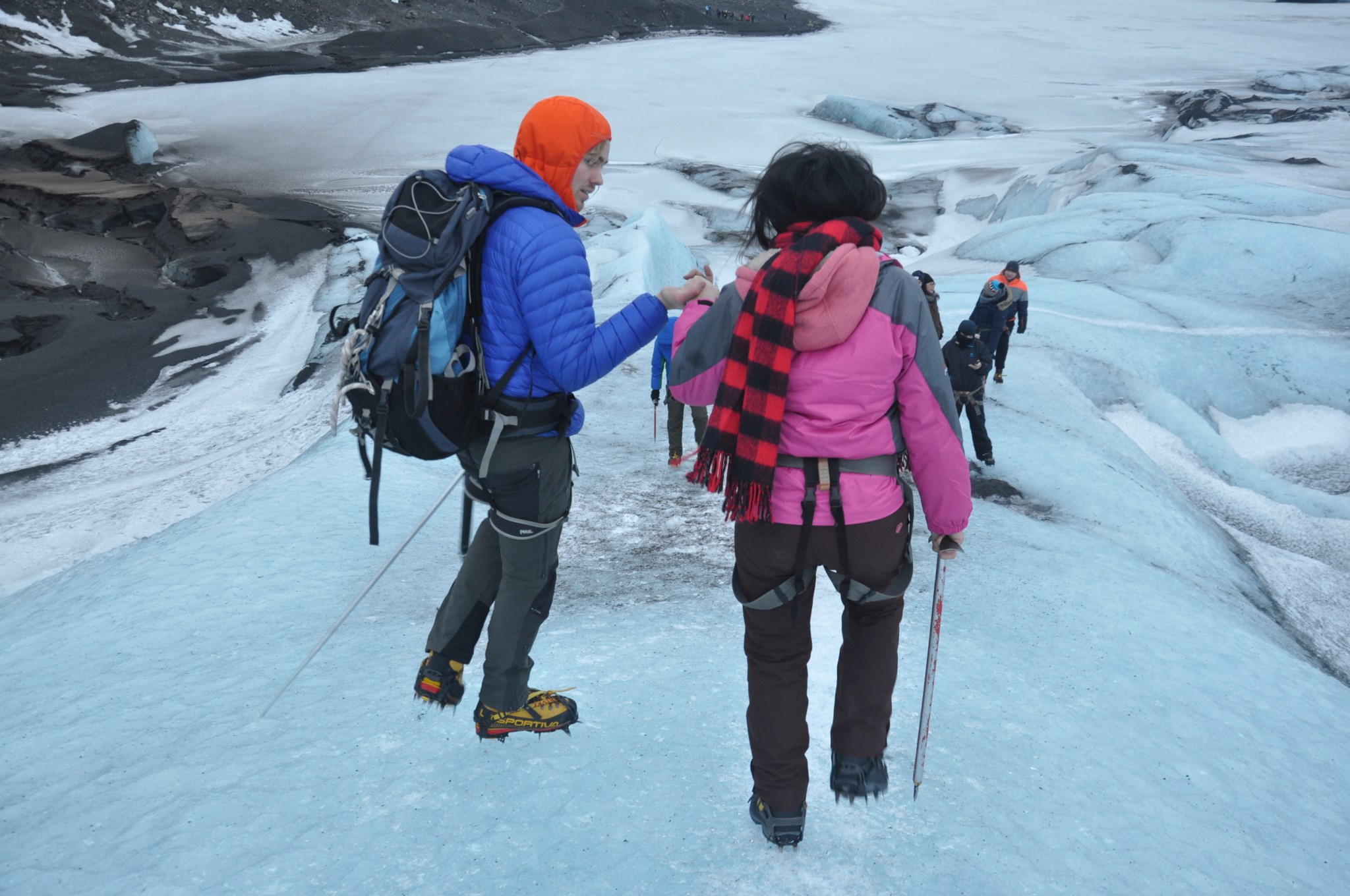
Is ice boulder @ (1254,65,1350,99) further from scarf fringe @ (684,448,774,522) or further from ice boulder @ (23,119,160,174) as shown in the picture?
scarf fringe @ (684,448,774,522)

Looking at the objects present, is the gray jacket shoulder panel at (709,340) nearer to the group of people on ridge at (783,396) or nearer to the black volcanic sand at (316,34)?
the group of people on ridge at (783,396)

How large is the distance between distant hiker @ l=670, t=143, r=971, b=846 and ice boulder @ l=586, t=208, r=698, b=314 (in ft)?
22.0

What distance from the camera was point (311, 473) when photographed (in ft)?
14.6

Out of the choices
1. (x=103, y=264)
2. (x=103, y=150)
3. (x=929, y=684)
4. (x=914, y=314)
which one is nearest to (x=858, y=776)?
(x=929, y=684)

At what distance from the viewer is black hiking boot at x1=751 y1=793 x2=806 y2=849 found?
1.78 m

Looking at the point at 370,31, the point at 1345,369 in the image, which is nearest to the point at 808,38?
the point at 370,31

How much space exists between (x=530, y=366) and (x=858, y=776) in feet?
3.85

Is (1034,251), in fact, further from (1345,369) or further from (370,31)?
(370,31)

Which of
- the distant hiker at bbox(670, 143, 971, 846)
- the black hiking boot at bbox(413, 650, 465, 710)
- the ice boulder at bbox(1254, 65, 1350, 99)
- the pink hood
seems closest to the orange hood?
the distant hiker at bbox(670, 143, 971, 846)

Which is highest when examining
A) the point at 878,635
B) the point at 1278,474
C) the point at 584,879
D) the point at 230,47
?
the point at 230,47

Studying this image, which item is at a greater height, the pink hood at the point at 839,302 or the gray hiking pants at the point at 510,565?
the pink hood at the point at 839,302

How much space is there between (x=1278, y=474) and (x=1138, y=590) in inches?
180

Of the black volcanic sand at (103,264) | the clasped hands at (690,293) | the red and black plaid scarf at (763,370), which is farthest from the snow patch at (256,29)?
the red and black plaid scarf at (763,370)

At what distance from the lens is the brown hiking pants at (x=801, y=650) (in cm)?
168
